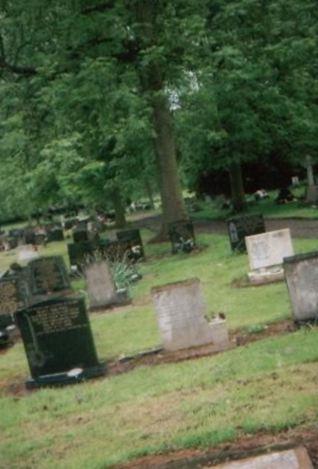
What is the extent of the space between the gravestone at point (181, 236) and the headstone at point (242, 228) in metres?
3.42

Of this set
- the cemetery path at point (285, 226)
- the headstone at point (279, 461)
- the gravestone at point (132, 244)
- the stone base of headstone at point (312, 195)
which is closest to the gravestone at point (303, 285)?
the headstone at point (279, 461)

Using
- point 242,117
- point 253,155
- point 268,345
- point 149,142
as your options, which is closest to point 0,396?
point 268,345

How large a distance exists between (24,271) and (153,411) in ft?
39.1

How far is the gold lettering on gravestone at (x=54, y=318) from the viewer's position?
393 inches

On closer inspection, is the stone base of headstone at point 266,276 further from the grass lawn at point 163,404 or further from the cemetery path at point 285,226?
the cemetery path at point 285,226

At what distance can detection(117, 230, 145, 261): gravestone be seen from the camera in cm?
2244

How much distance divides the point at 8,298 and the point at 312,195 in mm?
18442

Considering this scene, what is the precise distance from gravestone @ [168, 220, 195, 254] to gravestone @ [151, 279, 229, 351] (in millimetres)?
12641

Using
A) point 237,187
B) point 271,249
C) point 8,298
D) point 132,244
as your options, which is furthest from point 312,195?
point 8,298

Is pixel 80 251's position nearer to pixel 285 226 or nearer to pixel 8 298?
pixel 8 298

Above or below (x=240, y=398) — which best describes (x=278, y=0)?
above

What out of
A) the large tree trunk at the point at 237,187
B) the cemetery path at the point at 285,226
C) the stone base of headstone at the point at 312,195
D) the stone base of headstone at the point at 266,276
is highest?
the large tree trunk at the point at 237,187

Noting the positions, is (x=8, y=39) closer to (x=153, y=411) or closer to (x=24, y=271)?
(x=24, y=271)

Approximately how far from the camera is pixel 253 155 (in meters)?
33.3
